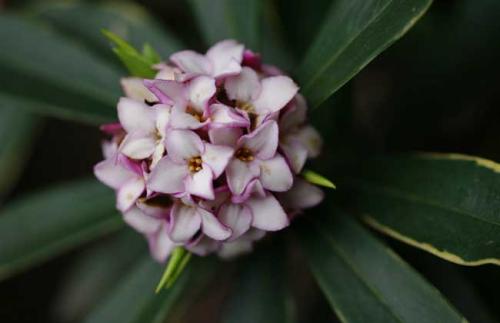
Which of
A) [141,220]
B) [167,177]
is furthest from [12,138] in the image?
[167,177]

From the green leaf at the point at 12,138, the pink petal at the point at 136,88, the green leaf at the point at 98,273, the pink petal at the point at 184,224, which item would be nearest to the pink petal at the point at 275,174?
the pink petal at the point at 184,224

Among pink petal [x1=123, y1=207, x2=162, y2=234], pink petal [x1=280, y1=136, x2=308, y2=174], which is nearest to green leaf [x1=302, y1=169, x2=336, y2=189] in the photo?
pink petal [x1=280, y1=136, x2=308, y2=174]

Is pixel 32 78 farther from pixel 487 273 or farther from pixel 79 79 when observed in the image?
pixel 487 273

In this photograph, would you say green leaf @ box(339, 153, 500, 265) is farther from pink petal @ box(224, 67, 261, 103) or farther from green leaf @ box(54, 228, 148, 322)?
green leaf @ box(54, 228, 148, 322)

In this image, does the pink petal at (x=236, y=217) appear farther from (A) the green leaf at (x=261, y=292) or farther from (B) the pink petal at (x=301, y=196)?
(A) the green leaf at (x=261, y=292)

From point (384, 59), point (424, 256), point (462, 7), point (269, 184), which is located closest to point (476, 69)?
point (462, 7)

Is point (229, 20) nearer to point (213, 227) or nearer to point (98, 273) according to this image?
point (213, 227)
